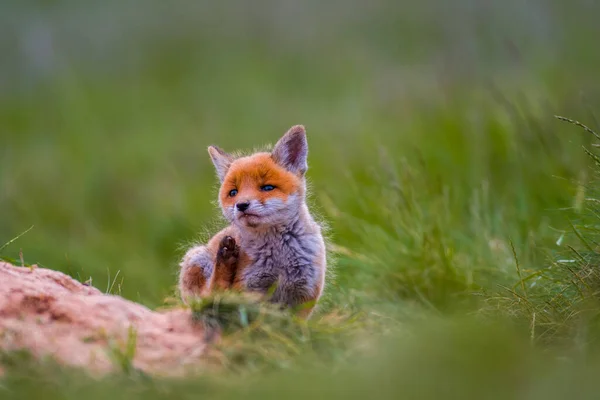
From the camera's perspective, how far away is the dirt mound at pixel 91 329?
3.92 meters

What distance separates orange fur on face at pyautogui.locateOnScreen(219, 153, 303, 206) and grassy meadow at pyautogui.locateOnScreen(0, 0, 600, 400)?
2.65ft

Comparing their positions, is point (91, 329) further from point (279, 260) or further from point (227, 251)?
point (279, 260)

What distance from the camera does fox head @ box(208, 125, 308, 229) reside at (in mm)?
4961

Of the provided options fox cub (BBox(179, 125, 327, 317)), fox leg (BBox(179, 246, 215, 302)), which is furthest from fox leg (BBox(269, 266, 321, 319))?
fox leg (BBox(179, 246, 215, 302))

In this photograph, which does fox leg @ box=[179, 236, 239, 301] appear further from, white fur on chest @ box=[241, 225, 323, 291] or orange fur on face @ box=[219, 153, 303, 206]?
orange fur on face @ box=[219, 153, 303, 206]

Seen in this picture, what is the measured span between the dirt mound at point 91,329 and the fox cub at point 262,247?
0.45 m

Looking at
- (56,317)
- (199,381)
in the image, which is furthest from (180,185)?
(199,381)

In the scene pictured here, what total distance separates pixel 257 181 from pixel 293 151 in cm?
47

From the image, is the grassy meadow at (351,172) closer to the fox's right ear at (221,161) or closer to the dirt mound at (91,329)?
the dirt mound at (91,329)

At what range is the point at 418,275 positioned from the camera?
6387 mm

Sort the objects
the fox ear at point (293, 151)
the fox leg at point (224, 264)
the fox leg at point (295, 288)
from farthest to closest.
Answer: the fox ear at point (293, 151), the fox leg at point (295, 288), the fox leg at point (224, 264)

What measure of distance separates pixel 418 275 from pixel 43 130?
9693mm

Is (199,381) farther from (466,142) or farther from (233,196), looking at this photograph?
(466,142)

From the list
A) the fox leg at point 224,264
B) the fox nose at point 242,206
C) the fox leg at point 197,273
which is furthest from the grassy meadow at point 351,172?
the fox nose at point 242,206
